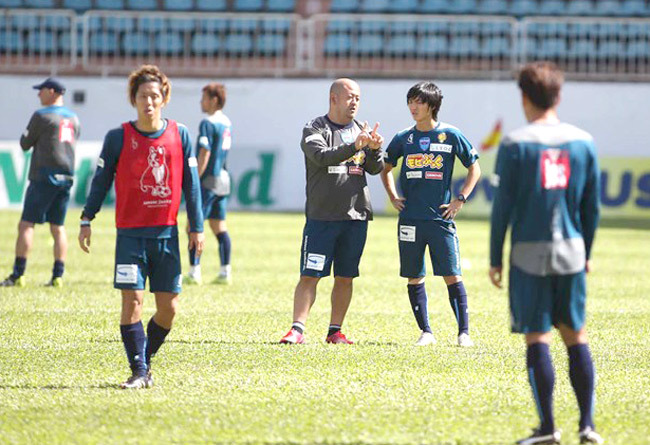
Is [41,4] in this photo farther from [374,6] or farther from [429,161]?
[429,161]

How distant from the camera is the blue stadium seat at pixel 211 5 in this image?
32.4 metres

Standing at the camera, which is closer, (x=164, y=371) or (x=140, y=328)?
(x=140, y=328)

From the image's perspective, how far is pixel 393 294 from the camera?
1352 centimetres

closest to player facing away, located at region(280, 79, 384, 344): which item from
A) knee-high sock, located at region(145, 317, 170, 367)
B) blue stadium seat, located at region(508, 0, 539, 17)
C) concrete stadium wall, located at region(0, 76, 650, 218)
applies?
knee-high sock, located at region(145, 317, 170, 367)

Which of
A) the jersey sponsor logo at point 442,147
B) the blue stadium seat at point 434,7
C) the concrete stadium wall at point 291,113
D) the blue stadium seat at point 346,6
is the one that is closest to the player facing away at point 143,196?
the jersey sponsor logo at point 442,147

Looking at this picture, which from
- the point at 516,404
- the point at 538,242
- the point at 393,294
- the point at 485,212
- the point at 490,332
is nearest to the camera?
the point at 538,242

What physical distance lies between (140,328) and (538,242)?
2.68 m

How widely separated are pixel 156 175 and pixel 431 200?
2711mm

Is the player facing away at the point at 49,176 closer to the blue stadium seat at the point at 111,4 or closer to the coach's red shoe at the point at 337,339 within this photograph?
the coach's red shoe at the point at 337,339

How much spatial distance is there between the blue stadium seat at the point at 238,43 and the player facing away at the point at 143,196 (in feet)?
76.1

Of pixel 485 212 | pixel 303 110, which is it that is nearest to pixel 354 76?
pixel 303 110

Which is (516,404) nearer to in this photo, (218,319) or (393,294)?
(218,319)

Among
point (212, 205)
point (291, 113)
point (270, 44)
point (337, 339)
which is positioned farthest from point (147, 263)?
point (270, 44)

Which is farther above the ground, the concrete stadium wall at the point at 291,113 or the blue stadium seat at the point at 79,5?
the blue stadium seat at the point at 79,5
